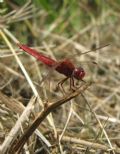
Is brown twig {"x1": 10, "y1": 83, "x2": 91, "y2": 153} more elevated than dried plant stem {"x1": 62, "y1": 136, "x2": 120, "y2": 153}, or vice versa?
brown twig {"x1": 10, "y1": 83, "x2": 91, "y2": 153}

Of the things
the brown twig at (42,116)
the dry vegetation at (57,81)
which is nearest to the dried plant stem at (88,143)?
the dry vegetation at (57,81)

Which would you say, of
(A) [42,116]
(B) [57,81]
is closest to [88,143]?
(A) [42,116]

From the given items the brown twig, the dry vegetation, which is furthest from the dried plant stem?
the brown twig

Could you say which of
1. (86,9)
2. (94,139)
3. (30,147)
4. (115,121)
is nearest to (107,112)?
(115,121)

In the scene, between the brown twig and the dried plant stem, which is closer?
the brown twig

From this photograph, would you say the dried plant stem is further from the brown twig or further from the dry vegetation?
the brown twig

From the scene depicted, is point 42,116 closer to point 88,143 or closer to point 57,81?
point 88,143

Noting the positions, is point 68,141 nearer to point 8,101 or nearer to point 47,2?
point 8,101

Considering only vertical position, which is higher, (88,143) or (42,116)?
(42,116)

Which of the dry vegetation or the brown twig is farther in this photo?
the dry vegetation
